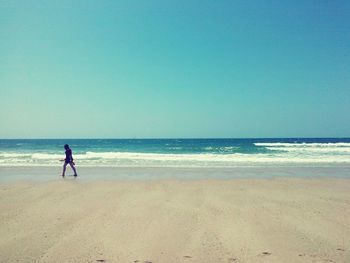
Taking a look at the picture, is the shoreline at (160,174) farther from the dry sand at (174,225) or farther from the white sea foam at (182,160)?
the white sea foam at (182,160)

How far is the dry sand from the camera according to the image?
4.30 metres

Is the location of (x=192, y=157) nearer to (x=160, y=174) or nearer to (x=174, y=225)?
(x=160, y=174)

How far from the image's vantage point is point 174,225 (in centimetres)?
562

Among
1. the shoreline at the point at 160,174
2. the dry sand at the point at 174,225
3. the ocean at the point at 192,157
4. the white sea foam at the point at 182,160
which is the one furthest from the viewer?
the white sea foam at the point at 182,160

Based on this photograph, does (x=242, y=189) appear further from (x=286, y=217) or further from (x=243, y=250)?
(x=243, y=250)

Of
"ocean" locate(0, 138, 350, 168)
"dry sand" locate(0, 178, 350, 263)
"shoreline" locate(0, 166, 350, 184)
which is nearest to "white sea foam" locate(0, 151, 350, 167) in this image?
"ocean" locate(0, 138, 350, 168)

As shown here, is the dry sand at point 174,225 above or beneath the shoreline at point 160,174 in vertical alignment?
above

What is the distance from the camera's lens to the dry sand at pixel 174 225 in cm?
430

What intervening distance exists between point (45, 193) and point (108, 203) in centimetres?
275

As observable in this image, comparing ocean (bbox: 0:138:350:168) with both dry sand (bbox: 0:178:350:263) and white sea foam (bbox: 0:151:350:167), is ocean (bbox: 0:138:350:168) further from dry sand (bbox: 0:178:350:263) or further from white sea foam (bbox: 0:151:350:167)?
dry sand (bbox: 0:178:350:263)

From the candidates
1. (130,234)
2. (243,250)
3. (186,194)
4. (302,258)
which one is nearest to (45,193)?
(186,194)

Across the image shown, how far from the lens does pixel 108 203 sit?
7434 mm

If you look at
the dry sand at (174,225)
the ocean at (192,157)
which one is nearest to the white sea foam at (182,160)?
the ocean at (192,157)

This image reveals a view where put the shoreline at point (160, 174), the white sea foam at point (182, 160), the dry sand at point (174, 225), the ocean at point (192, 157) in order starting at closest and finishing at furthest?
the dry sand at point (174, 225) < the shoreline at point (160, 174) < the ocean at point (192, 157) < the white sea foam at point (182, 160)
